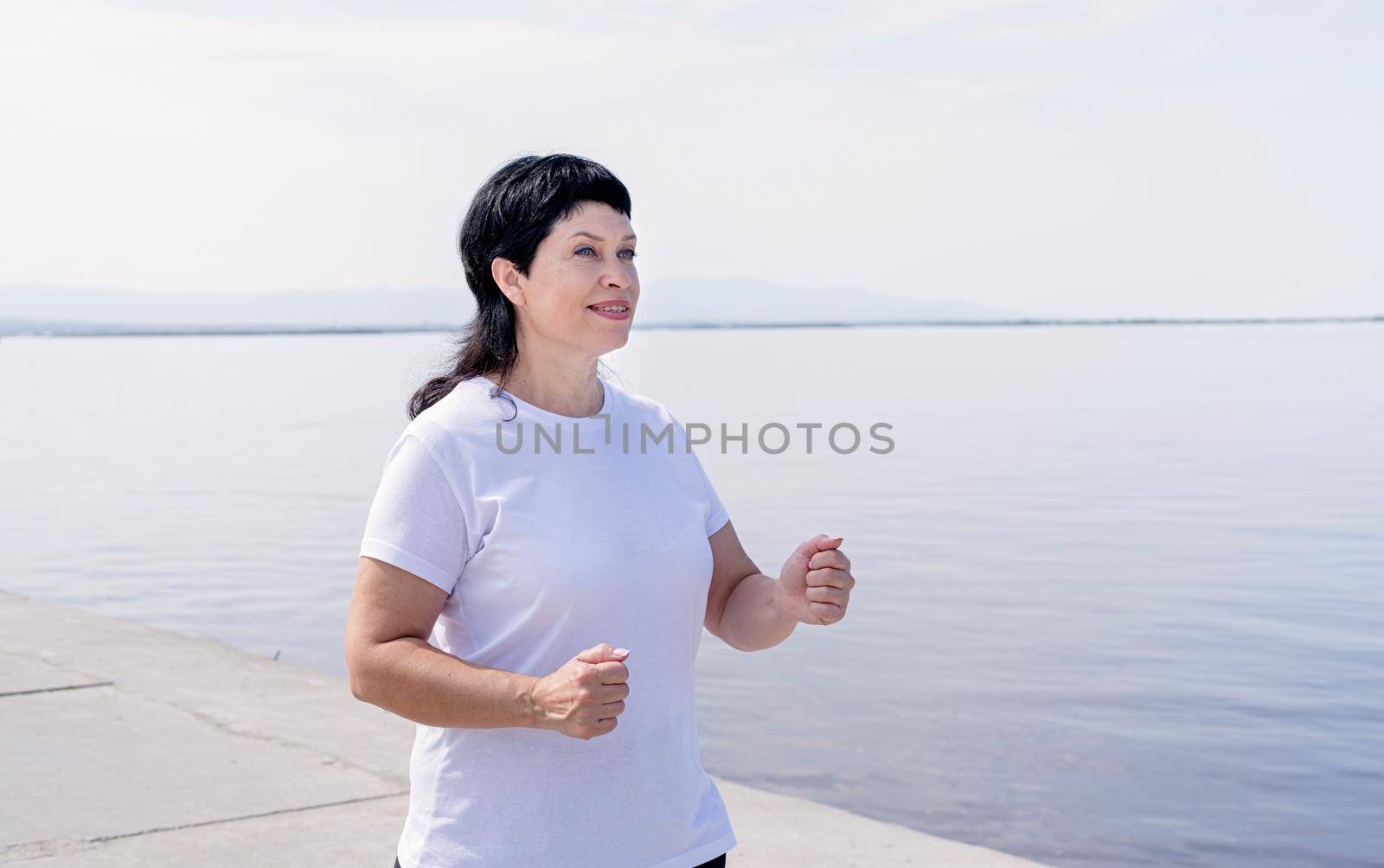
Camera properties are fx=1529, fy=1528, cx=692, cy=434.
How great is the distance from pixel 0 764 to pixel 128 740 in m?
0.51

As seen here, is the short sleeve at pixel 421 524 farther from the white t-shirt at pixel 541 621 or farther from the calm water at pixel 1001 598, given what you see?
the calm water at pixel 1001 598

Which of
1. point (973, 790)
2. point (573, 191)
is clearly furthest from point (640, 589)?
point (973, 790)

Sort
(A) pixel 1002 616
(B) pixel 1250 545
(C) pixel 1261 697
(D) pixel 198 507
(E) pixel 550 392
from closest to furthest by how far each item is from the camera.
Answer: (E) pixel 550 392 → (C) pixel 1261 697 → (A) pixel 1002 616 → (B) pixel 1250 545 → (D) pixel 198 507

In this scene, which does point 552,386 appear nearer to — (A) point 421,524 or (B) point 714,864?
(A) point 421,524

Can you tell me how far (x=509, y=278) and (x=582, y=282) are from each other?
0.44 ft

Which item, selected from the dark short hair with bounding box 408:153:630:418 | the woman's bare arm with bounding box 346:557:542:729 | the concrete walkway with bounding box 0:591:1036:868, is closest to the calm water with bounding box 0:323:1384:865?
the dark short hair with bounding box 408:153:630:418

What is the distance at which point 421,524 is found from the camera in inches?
89.3

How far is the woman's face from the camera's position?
246 cm

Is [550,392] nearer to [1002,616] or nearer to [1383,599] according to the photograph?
[1002,616]

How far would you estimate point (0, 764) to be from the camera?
220 inches

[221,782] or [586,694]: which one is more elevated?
[586,694]

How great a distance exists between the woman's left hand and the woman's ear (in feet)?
2.03

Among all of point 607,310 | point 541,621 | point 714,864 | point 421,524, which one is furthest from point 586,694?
point 607,310

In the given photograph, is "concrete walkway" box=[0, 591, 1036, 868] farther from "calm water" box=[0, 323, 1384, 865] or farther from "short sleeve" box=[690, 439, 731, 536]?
"short sleeve" box=[690, 439, 731, 536]
